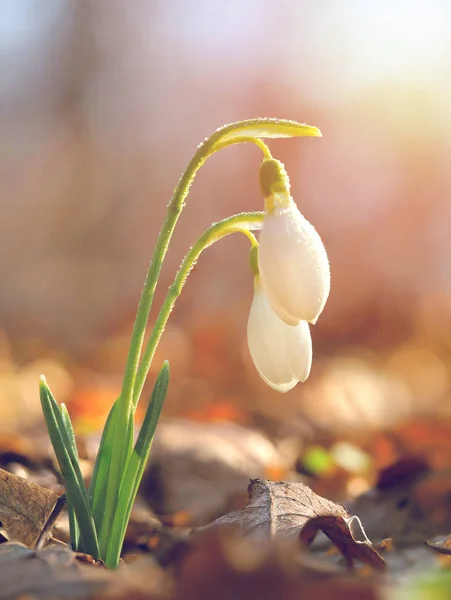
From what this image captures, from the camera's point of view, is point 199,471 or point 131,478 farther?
point 199,471

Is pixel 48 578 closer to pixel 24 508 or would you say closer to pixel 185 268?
pixel 24 508

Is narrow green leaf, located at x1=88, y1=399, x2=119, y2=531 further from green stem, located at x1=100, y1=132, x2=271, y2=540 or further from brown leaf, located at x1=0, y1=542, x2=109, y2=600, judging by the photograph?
brown leaf, located at x1=0, y1=542, x2=109, y2=600

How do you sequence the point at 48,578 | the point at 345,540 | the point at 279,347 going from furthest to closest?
1. the point at 279,347
2. the point at 345,540
3. the point at 48,578

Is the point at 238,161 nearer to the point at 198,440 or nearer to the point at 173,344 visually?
the point at 173,344

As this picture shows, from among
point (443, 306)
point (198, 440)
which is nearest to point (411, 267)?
point (443, 306)

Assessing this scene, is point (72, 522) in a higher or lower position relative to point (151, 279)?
lower

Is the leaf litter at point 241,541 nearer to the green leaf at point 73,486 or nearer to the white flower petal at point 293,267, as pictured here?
the green leaf at point 73,486

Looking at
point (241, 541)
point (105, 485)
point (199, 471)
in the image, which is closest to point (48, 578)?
point (241, 541)
